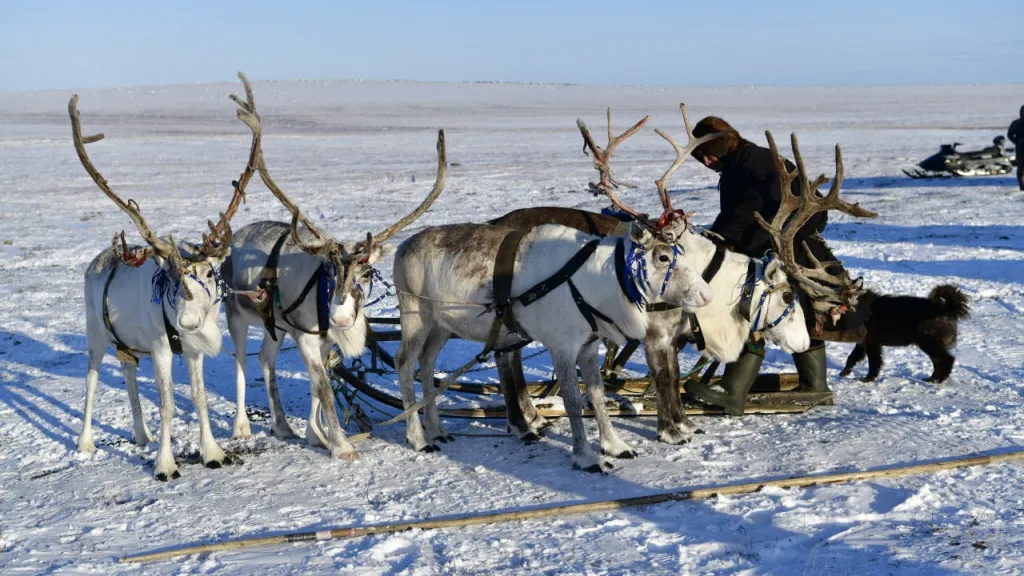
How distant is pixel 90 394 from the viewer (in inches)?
307

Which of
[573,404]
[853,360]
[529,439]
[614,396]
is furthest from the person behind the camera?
[853,360]

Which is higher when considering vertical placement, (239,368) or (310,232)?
(310,232)

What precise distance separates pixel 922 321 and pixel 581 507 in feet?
13.0

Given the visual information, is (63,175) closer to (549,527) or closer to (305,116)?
(549,527)

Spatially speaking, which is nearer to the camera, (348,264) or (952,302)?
(348,264)

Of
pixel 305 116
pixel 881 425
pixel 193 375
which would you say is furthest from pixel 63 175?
pixel 305 116

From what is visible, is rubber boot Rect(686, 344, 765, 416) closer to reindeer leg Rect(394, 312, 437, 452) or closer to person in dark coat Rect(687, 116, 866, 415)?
person in dark coat Rect(687, 116, 866, 415)

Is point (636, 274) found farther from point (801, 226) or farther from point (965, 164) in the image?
point (965, 164)

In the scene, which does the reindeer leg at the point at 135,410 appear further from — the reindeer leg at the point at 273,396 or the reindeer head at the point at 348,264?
the reindeer head at the point at 348,264

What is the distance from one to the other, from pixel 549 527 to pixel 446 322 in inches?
81.3

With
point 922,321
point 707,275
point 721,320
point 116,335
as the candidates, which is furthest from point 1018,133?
point 116,335

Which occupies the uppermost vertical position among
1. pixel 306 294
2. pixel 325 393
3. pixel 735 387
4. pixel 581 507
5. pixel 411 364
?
pixel 306 294

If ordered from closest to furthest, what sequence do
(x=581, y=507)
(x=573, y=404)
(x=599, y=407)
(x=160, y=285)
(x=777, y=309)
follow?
(x=581, y=507) → (x=160, y=285) → (x=573, y=404) → (x=599, y=407) → (x=777, y=309)

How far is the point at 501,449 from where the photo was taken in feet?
24.6
